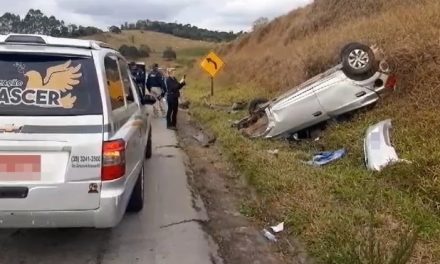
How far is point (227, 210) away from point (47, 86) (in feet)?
9.54

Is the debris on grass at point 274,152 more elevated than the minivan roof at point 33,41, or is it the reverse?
the minivan roof at point 33,41

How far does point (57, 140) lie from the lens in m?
4.14

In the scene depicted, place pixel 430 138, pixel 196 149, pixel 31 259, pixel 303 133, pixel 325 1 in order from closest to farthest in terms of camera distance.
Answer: pixel 31 259 < pixel 430 138 < pixel 303 133 < pixel 196 149 < pixel 325 1

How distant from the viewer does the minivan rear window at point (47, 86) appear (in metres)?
4.25

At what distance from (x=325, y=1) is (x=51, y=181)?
2306cm

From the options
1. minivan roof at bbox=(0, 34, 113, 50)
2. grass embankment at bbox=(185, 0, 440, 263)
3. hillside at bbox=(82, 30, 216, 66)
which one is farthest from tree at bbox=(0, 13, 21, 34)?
hillside at bbox=(82, 30, 216, 66)

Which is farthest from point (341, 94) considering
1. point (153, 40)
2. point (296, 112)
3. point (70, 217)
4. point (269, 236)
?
point (153, 40)

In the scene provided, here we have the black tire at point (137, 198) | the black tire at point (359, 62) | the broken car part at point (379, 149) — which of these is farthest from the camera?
the black tire at point (359, 62)

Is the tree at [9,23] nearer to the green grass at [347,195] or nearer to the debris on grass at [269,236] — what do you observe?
the green grass at [347,195]

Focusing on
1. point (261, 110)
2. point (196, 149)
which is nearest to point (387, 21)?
point (261, 110)

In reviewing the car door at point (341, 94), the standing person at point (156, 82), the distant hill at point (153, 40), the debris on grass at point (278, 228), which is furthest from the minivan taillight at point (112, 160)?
the distant hill at point (153, 40)

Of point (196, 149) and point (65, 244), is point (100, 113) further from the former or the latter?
point (196, 149)

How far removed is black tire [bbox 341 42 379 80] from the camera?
9.10 metres

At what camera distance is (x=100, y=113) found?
4328 mm
